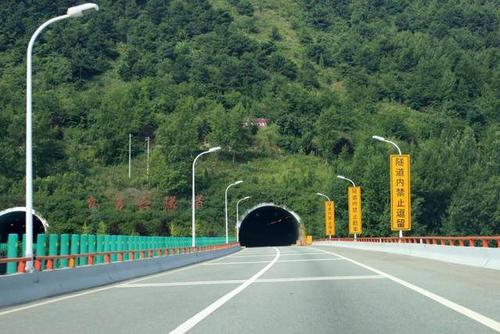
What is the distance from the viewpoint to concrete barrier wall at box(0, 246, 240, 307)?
15.8 meters

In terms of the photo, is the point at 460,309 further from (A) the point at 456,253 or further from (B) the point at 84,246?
(A) the point at 456,253

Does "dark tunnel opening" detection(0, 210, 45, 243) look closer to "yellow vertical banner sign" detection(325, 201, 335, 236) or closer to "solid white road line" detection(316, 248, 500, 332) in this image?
"yellow vertical banner sign" detection(325, 201, 335, 236)

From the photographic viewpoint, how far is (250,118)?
15312 cm

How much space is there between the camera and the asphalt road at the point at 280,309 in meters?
10.2

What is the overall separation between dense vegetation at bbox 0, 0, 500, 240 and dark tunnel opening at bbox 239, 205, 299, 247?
272 inches

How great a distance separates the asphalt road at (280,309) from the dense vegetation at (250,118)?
78.9m

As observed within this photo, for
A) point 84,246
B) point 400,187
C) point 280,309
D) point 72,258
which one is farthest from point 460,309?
point 400,187

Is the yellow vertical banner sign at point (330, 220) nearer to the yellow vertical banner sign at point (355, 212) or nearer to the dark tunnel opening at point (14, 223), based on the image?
the yellow vertical banner sign at point (355, 212)

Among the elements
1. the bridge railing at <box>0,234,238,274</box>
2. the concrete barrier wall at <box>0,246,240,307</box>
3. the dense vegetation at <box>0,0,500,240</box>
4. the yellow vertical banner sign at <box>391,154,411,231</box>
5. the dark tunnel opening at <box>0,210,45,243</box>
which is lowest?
the concrete barrier wall at <box>0,246,240,307</box>

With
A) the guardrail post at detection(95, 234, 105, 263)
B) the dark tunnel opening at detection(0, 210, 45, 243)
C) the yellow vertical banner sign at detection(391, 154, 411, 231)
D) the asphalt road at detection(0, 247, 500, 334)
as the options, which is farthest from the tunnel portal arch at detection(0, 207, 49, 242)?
the asphalt road at detection(0, 247, 500, 334)

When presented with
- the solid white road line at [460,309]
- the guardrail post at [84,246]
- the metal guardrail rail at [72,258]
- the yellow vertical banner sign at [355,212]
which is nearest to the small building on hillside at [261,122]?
the yellow vertical banner sign at [355,212]

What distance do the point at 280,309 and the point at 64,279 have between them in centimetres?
868

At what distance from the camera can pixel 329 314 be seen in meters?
11.5

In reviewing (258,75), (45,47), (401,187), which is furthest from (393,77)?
(401,187)
